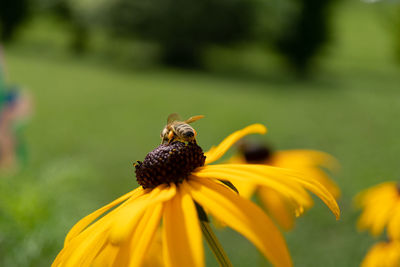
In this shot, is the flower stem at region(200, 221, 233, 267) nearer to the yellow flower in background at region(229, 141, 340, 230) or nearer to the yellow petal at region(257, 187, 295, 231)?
the yellow flower in background at region(229, 141, 340, 230)

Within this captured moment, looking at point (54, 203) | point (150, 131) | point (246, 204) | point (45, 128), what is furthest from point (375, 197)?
point (45, 128)

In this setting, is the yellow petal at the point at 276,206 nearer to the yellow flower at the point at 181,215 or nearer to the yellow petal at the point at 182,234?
the yellow flower at the point at 181,215

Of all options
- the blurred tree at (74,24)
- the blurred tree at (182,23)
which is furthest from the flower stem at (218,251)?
the blurred tree at (74,24)

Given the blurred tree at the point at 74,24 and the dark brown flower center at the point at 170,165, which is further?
the blurred tree at the point at 74,24

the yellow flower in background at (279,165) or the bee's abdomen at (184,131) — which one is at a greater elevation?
the bee's abdomen at (184,131)

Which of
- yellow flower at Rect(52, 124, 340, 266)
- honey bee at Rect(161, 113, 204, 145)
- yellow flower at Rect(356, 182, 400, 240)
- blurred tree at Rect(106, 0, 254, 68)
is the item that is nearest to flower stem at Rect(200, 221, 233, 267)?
yellow flower at Rect(52, 124, 340, 266)

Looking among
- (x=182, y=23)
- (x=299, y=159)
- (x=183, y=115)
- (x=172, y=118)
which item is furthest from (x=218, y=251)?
(x=182, y=23)

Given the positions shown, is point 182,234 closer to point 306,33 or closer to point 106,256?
point 106,256

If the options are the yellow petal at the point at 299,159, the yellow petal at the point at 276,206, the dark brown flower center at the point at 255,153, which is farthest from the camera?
the dark brown flower center at the point at 255,153
